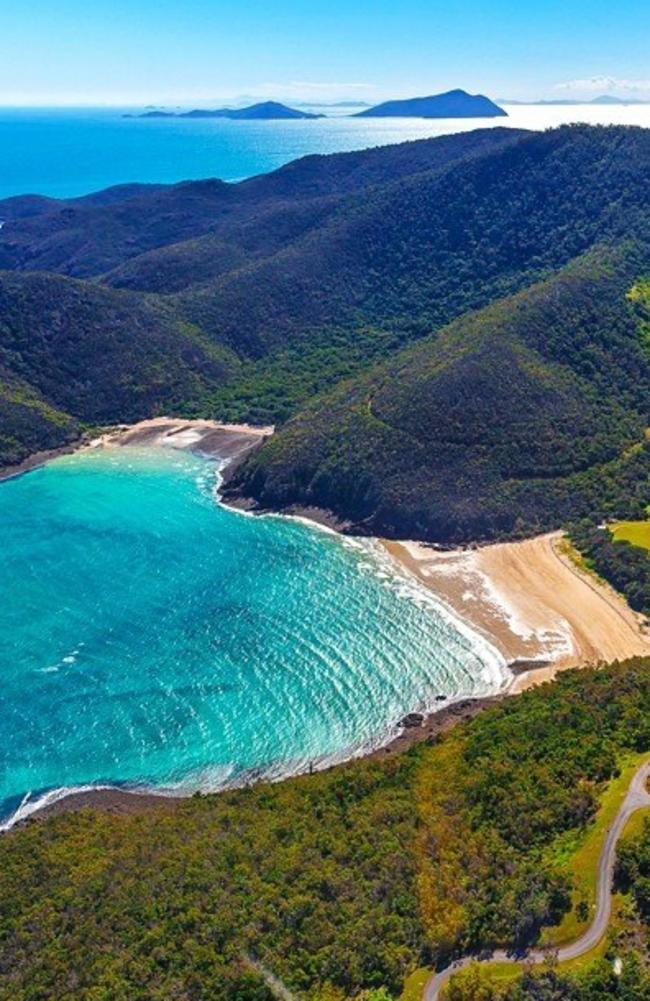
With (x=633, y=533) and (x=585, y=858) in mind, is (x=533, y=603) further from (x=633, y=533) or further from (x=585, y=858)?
(x=585, y=858)

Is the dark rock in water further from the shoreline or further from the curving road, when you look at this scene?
the curving road

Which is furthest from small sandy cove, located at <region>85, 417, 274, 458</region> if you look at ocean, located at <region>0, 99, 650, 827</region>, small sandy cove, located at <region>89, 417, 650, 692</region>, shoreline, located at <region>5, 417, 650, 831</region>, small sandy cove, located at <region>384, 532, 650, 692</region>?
small sandy cove, located at <region>384, 532, 650, 692</region>

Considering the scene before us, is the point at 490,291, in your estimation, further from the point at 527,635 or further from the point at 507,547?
the point at 527,635

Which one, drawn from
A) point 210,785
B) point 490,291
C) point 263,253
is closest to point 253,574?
point 210,785

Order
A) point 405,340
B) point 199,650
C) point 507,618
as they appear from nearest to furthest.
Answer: point 199,650, point 507,618, point 405,340

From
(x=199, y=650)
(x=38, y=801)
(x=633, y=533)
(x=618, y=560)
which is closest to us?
(x=38, y=801)

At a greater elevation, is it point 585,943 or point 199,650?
point 585,943

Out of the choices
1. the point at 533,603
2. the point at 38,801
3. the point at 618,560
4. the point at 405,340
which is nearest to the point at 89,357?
the point at 405,340

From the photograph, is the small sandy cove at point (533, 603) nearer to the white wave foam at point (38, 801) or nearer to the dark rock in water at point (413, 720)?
the dark rock in water at point (413, 720)
